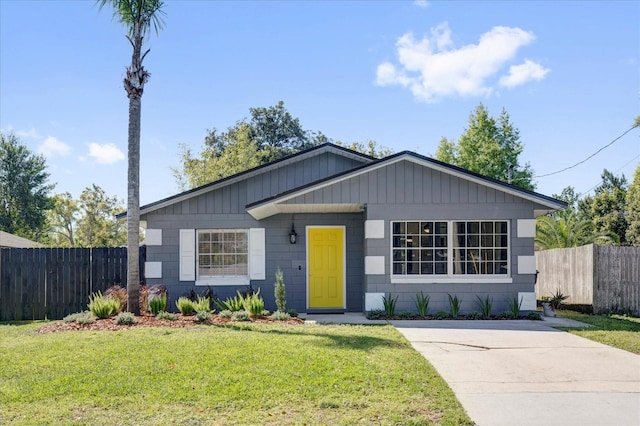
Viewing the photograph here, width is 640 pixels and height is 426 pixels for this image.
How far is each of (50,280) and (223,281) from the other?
4.57m

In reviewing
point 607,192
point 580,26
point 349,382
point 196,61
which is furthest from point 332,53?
point 607,192

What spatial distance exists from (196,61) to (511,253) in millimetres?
13058

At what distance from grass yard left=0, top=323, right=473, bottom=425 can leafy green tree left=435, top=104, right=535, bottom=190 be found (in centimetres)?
2865

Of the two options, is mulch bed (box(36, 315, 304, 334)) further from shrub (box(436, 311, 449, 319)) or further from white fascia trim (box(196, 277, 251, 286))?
shrub (box(436, 311, 449, 319))

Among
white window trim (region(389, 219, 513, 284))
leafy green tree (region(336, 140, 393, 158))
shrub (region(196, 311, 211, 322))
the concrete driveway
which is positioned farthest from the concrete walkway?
leafy green tree (region(336, 140, 393, 158))

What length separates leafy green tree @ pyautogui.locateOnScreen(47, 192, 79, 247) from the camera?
44888 millimetres

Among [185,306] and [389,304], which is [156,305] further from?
[389,304]

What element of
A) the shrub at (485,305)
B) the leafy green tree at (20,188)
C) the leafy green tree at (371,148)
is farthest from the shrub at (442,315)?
the leafy green tree at (20,188)

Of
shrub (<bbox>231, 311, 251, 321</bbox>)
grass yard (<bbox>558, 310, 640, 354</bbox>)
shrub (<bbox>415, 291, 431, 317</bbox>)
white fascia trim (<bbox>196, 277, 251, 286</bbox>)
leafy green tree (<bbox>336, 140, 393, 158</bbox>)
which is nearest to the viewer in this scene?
grass yard (<bbox>558, 310, 640, 354</bbox>)

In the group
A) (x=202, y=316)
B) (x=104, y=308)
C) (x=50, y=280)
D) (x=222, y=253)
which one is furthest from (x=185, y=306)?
(x=50, y=280)

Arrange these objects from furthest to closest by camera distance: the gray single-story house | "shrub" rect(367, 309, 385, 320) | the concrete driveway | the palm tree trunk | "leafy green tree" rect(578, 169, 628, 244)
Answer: "leafy green tree" rect(578, 169, 628, 244) < the gray single-story house < "shrub" rect(367, 309, 385, 320) < the palm tree trunk < the concrete driveway

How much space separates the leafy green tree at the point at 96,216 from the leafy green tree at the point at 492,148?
99.4ft

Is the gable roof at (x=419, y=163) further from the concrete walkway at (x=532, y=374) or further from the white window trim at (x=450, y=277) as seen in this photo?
the concrete walkway at (x=532, y=374)

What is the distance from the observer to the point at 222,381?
6.03 metres
